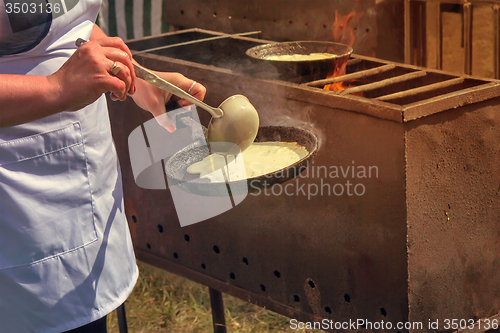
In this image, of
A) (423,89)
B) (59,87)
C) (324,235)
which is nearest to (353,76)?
(423,89)

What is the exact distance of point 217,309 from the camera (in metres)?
2.48

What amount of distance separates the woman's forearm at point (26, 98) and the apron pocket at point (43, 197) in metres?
0.23

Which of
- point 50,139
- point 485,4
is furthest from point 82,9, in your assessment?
point 485,4

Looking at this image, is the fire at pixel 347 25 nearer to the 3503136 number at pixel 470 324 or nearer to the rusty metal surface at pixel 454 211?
the rusty metal surface at pixel 454 211

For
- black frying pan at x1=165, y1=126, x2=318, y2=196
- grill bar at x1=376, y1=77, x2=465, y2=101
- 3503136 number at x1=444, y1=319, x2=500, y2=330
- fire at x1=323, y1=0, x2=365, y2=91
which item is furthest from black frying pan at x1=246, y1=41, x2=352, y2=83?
fire at x1=323, y1=0, x2=365, y2=91

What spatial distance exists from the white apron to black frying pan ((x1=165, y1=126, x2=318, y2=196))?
0.75 ft

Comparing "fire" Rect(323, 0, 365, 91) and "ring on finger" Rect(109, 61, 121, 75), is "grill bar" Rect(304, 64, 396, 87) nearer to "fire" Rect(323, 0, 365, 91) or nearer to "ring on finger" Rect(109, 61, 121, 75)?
"ring on finger" Rect(109, 61, 121, 75)

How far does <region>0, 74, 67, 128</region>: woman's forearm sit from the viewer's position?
112cm

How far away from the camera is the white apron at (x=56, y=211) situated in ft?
4.45

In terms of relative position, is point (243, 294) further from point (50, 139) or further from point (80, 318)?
point (50, 139)

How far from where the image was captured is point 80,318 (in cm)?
148

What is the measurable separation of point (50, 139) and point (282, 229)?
93 cm

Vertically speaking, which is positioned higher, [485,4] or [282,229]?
[485,4]

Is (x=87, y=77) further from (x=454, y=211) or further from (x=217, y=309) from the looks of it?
(x=217, y=309)
